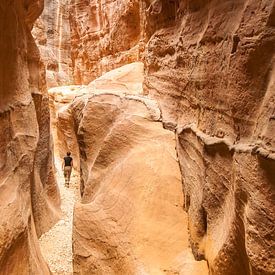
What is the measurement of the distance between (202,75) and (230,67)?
653 millimetres

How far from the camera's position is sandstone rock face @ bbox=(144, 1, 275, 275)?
2.32 meters

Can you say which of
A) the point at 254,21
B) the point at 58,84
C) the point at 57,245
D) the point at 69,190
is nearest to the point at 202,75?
the point at 254,21

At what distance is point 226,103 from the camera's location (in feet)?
9.92

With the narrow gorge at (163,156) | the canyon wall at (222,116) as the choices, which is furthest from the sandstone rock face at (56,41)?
the canyon wall at (222,116)

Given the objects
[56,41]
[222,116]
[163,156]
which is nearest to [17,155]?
[163,156]

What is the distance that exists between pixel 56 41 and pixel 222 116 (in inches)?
583

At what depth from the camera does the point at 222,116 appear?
10.3 ft

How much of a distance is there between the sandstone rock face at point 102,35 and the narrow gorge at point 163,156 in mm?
4027

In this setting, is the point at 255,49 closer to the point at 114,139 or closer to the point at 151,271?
the point at 151,271

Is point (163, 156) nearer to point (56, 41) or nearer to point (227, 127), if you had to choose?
point (227, 127)

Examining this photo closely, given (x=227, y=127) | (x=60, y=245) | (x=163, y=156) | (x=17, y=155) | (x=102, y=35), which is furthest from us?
(x=102, y=35)

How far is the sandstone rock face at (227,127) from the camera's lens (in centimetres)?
A: 232

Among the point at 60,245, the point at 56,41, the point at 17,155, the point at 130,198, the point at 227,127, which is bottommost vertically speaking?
the point at 56,41

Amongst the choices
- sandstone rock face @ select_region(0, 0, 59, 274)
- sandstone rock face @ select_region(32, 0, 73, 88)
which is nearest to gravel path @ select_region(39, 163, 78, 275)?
sandstone rock face @ select_region(0, 0, 59, 274)
